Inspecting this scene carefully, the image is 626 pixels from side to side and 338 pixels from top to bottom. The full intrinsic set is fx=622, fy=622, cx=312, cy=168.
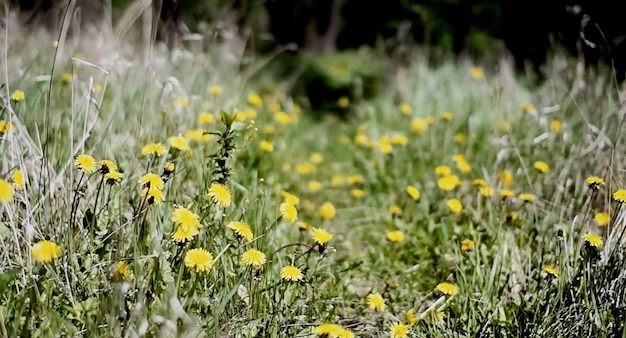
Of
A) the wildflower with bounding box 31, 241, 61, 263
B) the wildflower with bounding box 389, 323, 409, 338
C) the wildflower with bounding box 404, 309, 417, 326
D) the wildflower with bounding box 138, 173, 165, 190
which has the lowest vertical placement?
A: the wildflower with bounding box 404, 309, 417, 326

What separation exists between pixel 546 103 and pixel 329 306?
2.21m

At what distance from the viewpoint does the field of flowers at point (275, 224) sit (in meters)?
1.61

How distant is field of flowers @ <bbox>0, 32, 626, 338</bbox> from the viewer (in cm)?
161

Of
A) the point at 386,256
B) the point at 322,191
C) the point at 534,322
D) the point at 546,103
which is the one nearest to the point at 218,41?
the point at 322,191

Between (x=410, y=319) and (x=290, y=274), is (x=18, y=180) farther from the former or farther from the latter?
(x=410, y=319)

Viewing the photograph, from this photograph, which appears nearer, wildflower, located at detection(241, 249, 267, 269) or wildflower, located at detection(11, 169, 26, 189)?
wildflower, located at detection(241, 249, 267, 269)

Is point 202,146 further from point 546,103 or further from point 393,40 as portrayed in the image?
point 393,40

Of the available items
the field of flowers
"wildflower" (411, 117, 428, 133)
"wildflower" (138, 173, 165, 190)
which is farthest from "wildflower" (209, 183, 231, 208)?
"wildflower" (411, 117, 428, 133)

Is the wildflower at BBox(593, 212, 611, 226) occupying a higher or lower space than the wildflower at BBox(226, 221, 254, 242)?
lower

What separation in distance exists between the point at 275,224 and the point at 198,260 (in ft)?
1.27

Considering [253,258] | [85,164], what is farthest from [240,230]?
[85,164]

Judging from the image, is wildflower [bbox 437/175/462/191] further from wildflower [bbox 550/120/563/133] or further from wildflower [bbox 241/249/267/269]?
wildflower [bbox 241/249/267/269]

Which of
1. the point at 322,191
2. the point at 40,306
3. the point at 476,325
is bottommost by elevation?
the point at 322,191

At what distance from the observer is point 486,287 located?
192cm
